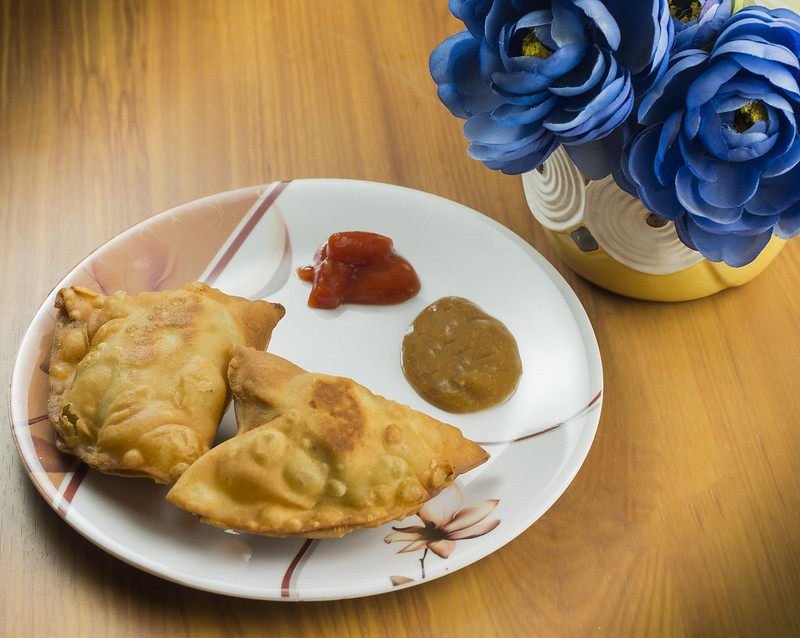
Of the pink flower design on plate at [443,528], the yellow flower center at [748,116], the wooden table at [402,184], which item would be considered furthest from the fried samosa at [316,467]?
the yellow flower center at [748,116]

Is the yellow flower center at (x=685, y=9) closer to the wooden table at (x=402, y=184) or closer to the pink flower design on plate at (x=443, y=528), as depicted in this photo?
the wooden table at (x=402, y=184)

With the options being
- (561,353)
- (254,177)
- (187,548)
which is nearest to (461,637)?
(187,548)

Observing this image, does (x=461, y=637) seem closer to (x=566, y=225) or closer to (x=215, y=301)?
(x=215, y=301)

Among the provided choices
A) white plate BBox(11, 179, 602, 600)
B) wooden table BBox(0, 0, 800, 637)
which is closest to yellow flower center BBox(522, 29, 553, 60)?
white plate BBox(11, 179, 602, 600)

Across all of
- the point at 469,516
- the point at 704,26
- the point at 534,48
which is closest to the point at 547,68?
the point at 534,48

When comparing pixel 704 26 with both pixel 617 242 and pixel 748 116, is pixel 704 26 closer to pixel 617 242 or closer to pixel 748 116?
pixel 748 116

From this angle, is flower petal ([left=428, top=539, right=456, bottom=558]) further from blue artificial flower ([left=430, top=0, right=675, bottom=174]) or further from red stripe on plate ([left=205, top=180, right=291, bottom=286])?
red stripe on plate ([left=205, top=180, right=291, bottom=286])

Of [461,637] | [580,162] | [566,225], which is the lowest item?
[461,637]
